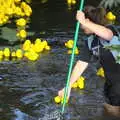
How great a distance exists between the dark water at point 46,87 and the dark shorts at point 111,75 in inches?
9.2

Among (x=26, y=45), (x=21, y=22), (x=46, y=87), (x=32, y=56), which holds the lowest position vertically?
(x=46, y=87)

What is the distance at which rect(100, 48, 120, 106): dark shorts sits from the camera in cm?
505

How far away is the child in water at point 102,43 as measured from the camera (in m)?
4.80

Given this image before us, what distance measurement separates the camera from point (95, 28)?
187 inches

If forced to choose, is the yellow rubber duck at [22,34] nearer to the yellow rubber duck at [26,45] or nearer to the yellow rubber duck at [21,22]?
the yellow rubber duck at [21,22]

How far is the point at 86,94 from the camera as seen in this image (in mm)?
6613

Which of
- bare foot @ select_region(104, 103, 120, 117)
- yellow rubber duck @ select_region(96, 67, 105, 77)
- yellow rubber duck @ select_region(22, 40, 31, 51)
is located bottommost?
bare foot @ select_region(104, 103, 120, 117)

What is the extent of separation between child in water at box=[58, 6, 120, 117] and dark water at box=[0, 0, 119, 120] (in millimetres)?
191

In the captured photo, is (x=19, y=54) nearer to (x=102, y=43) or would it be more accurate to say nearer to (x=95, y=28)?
(x=102, y=43)

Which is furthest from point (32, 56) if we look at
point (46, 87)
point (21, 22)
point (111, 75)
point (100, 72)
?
point (111, 75)

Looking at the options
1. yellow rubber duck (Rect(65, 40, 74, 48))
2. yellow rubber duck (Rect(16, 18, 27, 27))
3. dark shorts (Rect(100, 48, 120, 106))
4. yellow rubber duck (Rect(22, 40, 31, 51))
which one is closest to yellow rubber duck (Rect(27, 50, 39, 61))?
yellow rubber duck (Rect(22, 40, 31, 51))

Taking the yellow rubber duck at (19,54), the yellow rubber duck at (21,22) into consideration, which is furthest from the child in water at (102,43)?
the yellow rubber duck at (21,22)

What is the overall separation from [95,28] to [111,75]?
647mm

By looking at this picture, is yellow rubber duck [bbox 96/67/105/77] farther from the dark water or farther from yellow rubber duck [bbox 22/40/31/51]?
yellow rubber duck [bbox 22/40/31/51]
